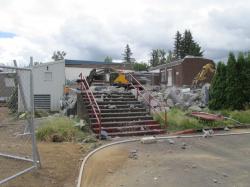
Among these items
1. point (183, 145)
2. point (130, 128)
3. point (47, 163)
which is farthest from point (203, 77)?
point (47, 163)

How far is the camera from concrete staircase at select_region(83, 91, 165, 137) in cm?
1440

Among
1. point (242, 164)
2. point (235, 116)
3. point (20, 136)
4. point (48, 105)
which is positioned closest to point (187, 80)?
point (48, 105)

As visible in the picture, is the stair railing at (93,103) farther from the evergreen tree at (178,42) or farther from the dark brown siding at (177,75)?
the evergreen tree at (178,42)

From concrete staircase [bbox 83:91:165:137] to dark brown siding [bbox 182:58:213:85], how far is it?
26.8 meters

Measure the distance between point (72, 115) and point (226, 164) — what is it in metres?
9.54

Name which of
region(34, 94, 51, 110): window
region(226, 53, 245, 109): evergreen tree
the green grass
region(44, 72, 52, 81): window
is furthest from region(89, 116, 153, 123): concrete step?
region(44, 72, 52, 81): window

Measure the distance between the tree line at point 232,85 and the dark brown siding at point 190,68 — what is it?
23.8 metres

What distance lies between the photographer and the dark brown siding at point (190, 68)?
144 ft

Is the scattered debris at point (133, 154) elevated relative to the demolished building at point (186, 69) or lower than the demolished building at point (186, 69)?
lower

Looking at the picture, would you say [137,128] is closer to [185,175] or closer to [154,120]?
[154,120]

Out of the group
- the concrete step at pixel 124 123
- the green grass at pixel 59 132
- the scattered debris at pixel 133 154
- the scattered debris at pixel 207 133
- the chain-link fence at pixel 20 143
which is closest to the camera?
the chain-link fence at pixel 20 143

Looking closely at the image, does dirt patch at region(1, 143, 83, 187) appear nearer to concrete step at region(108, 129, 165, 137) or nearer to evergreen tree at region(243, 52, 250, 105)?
concrete step at region(108, 129, 165, 137)

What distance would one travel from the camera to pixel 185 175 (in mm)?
8250

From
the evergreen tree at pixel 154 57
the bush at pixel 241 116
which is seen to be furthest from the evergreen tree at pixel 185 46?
the bush at pixel 241 116
